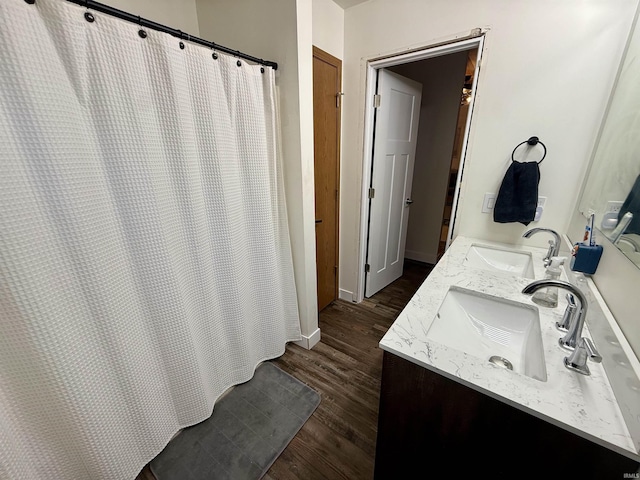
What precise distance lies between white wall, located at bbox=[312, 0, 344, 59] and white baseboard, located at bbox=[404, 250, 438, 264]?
7.78ft

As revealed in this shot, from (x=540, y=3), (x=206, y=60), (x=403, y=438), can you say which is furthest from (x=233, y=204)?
(x=540, y=3)

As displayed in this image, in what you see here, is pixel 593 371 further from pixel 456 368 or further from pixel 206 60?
pixel 206 60

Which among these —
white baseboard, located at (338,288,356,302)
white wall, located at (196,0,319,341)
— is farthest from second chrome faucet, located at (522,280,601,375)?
white baseboard, located at (338,288,356,302)

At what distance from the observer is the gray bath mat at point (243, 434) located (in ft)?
3.78

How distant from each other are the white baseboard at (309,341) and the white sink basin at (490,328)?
1.08 metres

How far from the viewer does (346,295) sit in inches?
95.9

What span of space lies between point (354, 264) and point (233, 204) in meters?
1.33

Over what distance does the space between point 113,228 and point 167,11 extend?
135cm

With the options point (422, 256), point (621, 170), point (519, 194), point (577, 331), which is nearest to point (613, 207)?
point (621, 170)

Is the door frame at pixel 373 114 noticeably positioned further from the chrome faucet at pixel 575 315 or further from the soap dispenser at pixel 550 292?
the chrome faucet at pixel 575 315

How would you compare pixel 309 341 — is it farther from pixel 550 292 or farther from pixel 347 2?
pixel 347 2

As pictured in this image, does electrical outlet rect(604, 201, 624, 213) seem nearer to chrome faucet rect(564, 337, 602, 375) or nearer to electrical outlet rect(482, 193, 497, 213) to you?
chrome faucet rect(564, 337, 602, 375)

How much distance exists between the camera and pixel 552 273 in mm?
1189

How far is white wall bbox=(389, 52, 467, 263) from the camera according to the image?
261cm
